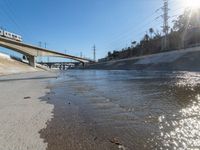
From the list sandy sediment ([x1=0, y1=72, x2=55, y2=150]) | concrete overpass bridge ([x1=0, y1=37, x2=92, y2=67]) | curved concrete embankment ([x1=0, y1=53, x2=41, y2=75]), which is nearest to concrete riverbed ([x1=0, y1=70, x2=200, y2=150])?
sandy sediment ([x1=0, y1=72, x2=55, y2=150])

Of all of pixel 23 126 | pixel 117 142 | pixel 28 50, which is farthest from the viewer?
pixel 28 50

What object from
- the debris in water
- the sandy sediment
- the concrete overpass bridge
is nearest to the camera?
the debris in water

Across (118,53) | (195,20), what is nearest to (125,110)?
(195,20)

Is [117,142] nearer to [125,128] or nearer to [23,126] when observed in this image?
[125,128]

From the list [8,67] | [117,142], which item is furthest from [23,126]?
[8,67]

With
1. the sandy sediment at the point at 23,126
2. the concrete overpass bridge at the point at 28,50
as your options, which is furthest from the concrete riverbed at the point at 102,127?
the concrete overpass bridge at the point at 28,50

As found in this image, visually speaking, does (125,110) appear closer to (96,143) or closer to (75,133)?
(75,133)

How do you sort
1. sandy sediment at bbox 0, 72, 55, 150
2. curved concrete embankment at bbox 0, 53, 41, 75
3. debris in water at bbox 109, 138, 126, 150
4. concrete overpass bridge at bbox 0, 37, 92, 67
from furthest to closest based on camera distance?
concrete overpass bridge at bbox 0, 37, 92, 67
curved concrete embankment at bbox 0, 53, 41, 75
sandy sediment at bbox 0, 72, 55, 150
debris in water at bbox 109, 138, 126, 150

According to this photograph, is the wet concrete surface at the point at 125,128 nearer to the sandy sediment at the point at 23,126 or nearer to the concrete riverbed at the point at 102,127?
the concrete riverbed at the point at 102,127

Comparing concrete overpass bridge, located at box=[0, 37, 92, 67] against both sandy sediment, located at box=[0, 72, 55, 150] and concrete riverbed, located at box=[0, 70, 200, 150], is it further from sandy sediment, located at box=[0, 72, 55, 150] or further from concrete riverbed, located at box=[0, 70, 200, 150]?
concrete riverbed, located at box=[0, 70, 200, 150]

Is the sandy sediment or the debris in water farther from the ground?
the sandy sediment

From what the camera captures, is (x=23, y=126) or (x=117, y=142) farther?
(x=23, y=126)

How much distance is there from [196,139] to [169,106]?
459 centimetres

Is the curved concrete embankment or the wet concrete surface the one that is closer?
the wet concrete surface
